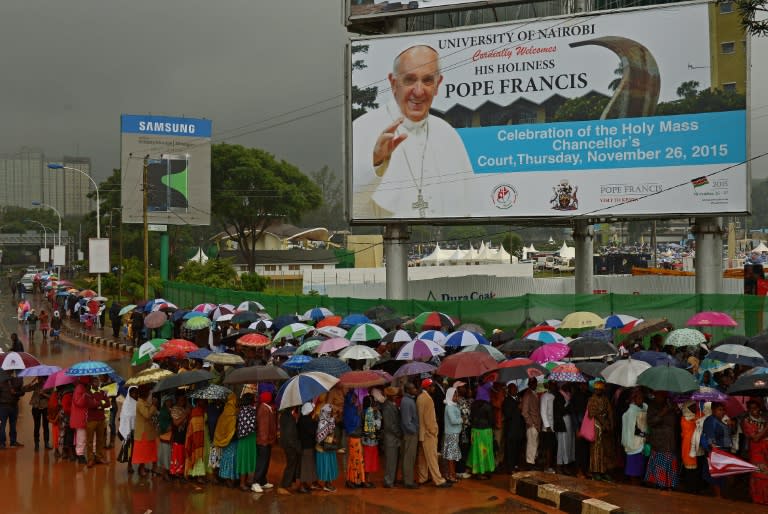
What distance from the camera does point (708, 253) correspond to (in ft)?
88.3

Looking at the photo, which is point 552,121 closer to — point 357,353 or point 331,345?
point 331,345

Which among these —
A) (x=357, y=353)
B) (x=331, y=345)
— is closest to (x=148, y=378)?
(x=357, y=353)

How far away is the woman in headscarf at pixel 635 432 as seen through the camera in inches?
400

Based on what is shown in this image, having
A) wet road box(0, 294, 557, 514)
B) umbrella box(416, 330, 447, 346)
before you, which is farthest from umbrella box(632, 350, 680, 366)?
umbrella box(416, 330, 447, 346)

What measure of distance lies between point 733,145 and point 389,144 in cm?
1090

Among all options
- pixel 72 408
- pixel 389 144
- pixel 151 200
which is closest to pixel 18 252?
pixel 151 200

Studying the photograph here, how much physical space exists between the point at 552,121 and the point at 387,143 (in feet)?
18.7

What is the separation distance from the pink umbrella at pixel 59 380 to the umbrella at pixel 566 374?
6.86 metres

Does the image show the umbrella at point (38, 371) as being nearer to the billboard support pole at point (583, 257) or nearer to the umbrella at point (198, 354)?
the umbrella at point (198, 354)

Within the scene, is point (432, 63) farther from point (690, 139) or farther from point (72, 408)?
point (72, 408)

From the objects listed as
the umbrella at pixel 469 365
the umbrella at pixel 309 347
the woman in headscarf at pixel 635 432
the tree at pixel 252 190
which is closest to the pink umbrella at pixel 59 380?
the umbrella at pixel 309 347

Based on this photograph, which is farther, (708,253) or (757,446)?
(708,253)

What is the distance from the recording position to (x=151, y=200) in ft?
157

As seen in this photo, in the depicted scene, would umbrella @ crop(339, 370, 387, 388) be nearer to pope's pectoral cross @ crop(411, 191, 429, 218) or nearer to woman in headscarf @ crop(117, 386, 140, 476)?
woman in headscarf @ crop(117, 386, 140, 476)
